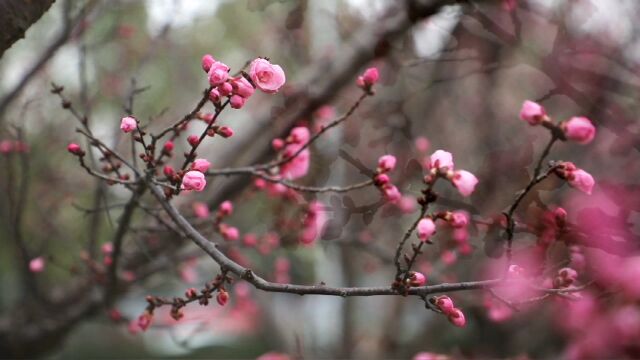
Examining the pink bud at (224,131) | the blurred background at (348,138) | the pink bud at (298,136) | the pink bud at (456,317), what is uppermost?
the blurred background at (348,138)

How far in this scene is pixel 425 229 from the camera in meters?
1.64

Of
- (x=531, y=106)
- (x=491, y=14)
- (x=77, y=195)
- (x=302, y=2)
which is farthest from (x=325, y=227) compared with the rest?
(x=77, y=195)

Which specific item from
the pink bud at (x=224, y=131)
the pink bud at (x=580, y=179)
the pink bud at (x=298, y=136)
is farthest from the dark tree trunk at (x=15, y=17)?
the pink bud at (x=580, y=179)

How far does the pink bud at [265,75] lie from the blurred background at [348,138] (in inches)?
22.0

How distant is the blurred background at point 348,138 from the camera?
2611 mm

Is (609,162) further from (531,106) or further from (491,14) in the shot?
(531,106)

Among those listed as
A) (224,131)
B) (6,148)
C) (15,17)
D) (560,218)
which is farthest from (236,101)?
(6,148)

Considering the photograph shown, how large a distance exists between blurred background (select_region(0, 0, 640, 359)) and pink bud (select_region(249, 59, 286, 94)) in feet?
1.84

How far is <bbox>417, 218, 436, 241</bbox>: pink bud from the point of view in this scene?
164 centimetres

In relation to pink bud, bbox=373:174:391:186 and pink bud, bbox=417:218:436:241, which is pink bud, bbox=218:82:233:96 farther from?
pink bud, bbox=373:174:391:186

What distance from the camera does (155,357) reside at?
10055 millimetres

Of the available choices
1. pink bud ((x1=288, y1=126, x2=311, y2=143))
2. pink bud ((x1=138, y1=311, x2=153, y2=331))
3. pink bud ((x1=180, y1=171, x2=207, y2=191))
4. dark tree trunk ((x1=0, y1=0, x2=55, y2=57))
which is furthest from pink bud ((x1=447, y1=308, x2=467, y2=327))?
dark tree trunk ((x1=0, y1=0, x2=55, y2=57))

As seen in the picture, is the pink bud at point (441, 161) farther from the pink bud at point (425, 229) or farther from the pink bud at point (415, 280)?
the pink bud at point (415, 280)

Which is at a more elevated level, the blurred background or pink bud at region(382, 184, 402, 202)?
the blurred background
